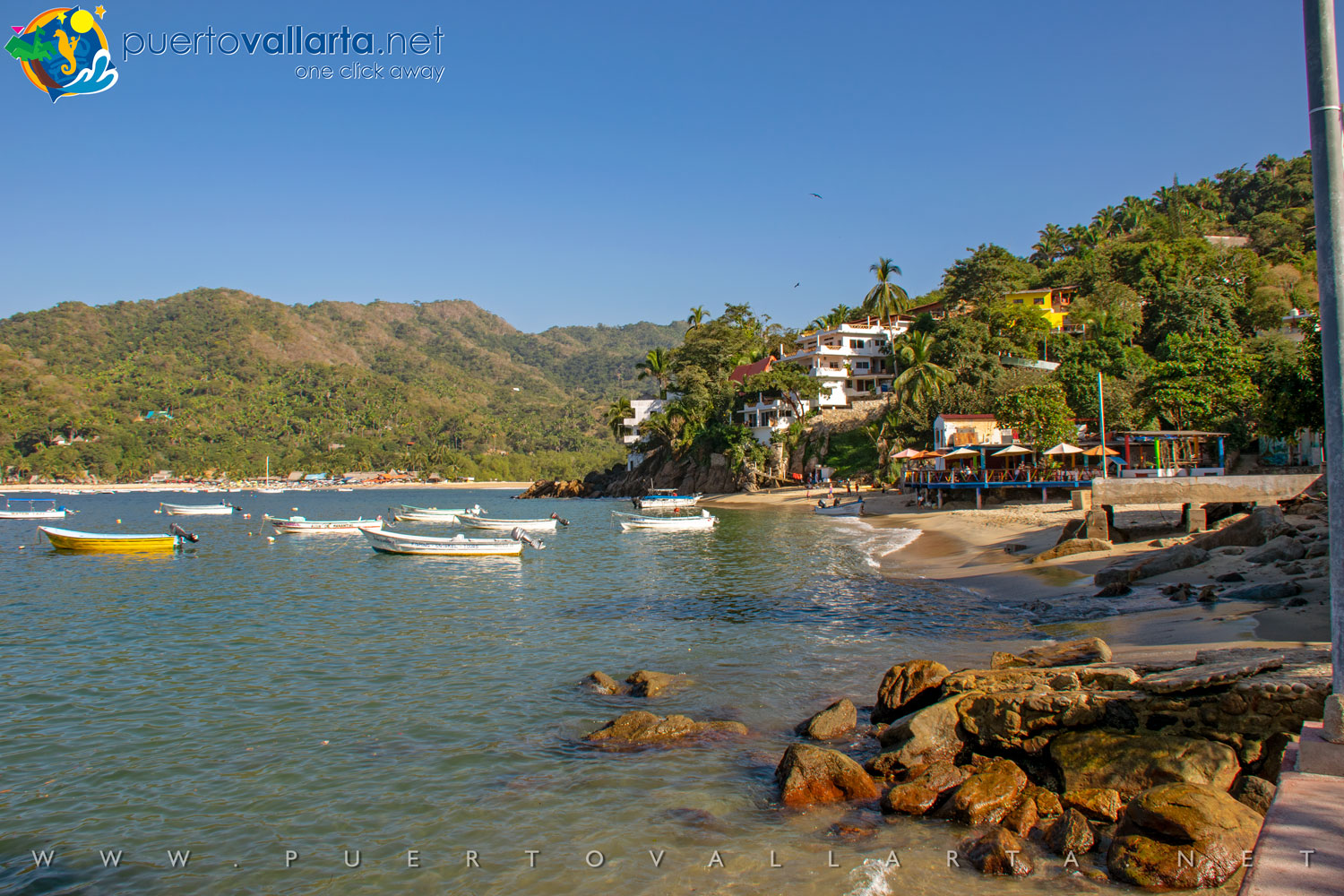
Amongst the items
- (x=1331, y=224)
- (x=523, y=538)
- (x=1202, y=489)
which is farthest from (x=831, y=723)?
(x=1202, y=489)

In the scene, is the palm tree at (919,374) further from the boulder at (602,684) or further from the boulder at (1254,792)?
the boulder at (1254,792)

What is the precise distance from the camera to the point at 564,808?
929cm

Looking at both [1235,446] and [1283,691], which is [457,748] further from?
[1235,446]

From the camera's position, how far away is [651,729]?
11602 millimetres

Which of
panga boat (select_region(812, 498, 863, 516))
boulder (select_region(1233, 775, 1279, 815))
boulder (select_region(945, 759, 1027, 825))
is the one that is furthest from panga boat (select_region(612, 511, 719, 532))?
boulder (select_region(1233, 775, 1279, 815))

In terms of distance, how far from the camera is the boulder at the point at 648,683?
543 inches

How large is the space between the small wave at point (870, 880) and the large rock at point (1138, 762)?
237 cm

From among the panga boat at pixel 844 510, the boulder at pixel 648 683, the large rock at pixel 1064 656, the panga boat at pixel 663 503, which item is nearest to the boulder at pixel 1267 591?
the large rock at pixel 1064 656

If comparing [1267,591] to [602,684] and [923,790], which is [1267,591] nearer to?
[923,790]

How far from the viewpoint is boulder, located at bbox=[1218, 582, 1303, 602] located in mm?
15523

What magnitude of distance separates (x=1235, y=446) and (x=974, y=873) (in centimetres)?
4962

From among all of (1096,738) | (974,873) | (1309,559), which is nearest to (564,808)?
(974,873)

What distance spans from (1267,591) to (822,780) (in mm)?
12312

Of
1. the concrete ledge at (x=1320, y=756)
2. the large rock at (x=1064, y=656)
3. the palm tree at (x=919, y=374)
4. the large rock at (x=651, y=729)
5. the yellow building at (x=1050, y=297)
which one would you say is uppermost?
the yellow building at (x=1050, y=297)
